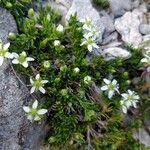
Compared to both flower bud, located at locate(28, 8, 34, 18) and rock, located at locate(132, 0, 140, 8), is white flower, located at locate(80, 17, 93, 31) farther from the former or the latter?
rock, located at locate(132, 0, 140, 8)

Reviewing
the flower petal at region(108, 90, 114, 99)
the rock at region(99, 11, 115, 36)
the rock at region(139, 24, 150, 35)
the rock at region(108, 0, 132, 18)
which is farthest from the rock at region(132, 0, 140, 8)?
the flower petal at region(108, 90, 114, 99)

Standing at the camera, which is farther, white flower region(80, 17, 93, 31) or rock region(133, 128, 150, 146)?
rock region(133, 128, 150, 146)

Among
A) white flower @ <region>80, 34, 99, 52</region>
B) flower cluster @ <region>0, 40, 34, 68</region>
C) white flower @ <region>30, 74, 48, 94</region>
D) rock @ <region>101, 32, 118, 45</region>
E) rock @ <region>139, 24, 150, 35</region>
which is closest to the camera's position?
flower cluster @ <region>0, 40, 34, 68</region>

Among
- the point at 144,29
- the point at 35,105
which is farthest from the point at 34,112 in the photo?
the point at 144,29

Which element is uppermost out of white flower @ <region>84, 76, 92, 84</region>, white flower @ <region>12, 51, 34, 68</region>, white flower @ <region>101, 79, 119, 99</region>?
white flower @ <region>12, 51, 34, 68</region>

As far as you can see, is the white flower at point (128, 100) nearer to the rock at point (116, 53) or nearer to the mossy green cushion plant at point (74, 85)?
the mossy green cushion plant at point (74, 85)

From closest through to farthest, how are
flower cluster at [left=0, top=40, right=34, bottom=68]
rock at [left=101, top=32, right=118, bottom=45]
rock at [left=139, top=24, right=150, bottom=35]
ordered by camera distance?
→ flower cluster at [left=0, top=40, right=34, bottom=68] → rock at [left=101, top=32, right=118, bottom=45] → rock at [left=139, top=24, right=150, bottom=35]

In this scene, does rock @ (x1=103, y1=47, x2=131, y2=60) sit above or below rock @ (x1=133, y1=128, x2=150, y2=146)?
above
